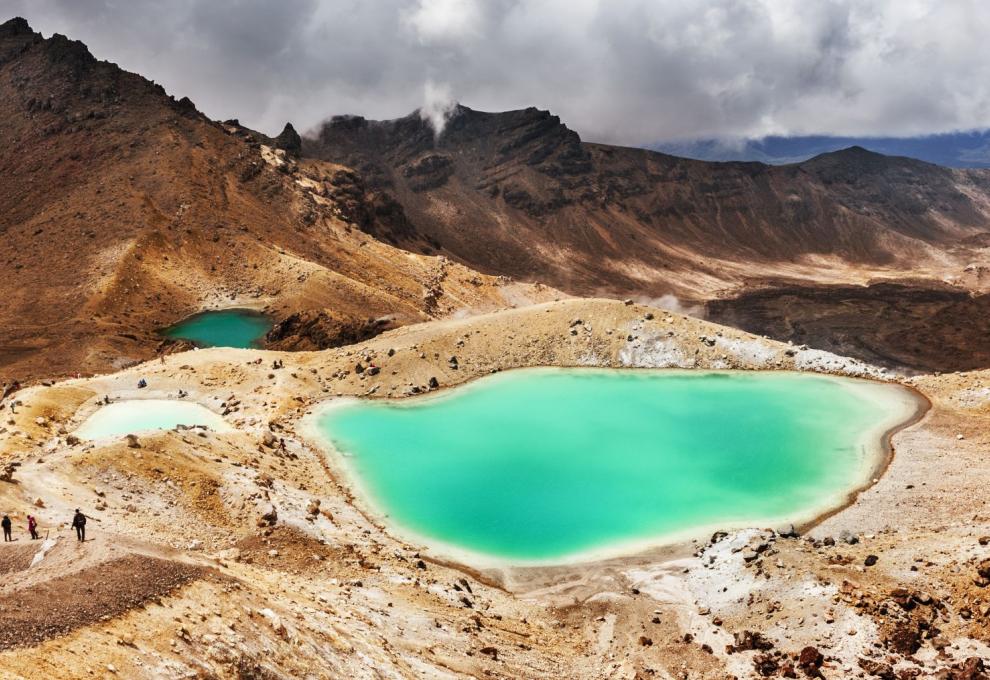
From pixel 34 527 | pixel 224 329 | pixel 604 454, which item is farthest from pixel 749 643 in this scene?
pixel 224 329

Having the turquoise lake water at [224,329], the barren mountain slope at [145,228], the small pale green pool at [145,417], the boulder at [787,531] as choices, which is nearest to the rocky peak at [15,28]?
the barren mountain slope at [145,228]

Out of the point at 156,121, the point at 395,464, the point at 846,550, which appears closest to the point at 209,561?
the point at 395,464

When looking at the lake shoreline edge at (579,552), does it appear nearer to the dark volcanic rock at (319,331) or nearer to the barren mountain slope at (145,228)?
the dark volcanic rock at (319,331)

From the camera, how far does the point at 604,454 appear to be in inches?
1543

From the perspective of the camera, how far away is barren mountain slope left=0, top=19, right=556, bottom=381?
2911 inches

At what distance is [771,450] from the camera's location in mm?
39031

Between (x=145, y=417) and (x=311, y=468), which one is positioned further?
(x=145, y=417)

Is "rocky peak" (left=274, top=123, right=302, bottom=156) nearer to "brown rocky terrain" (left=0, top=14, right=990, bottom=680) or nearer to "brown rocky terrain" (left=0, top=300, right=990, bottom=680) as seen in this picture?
"brown rocky terrain" (left=0, top=14, right=990, bottom=680)

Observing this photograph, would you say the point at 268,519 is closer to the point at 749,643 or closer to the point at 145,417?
the point at 749,643

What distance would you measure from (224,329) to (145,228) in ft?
69.6

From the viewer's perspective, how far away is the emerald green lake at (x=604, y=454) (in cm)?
3145

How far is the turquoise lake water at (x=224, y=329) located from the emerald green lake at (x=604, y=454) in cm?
3153

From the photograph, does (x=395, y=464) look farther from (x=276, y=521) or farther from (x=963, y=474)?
(x=963, y=474)

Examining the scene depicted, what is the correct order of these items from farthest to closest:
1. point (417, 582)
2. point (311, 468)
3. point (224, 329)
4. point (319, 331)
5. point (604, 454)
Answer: point (224, 329) < point (319, 331) < point (604, 454) < point (311, 468) < point (417, 582)
